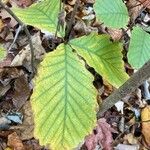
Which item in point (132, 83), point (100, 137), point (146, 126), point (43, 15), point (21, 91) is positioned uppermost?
point (43, 15)

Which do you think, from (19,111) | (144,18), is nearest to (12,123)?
(19,111)

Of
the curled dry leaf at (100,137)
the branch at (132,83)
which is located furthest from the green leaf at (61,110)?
the curled dry leaf at (100,137)

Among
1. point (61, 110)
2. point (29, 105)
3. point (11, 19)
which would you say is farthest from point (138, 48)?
point (11, 19)

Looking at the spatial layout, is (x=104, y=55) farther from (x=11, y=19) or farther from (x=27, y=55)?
(x=11, y=19)

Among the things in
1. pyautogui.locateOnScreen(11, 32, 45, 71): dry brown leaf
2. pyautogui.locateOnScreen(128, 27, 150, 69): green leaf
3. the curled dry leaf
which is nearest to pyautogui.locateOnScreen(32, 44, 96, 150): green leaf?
pyautogui.locateOnScreen(128, 27, 150, 69): green leaf

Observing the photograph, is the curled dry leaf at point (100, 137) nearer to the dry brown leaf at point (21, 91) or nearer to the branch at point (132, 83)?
the dry brown leaf at point (21, 91)

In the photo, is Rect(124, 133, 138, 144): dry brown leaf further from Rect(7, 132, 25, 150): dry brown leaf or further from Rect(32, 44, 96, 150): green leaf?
Rect(32, 44, 96, 150): green leaf
